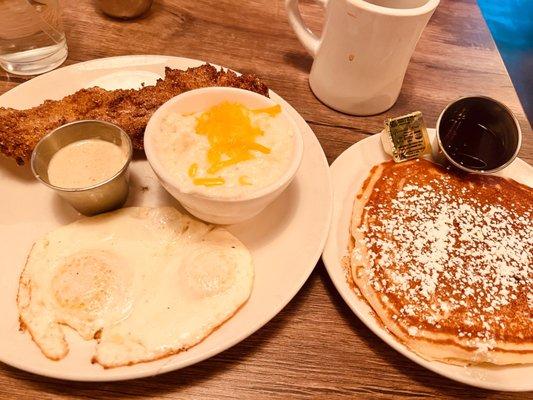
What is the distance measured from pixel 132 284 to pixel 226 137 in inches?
23.2

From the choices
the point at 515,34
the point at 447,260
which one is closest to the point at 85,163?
the point at 447,260

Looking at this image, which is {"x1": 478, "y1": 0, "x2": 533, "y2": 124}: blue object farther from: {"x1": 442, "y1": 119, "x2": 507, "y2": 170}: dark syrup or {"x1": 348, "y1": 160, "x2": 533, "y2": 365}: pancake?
{"x1": 348, "y1": 160, "x2": 533, "y2": 365}: pancake

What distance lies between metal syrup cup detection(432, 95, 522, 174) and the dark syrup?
0.02 meters

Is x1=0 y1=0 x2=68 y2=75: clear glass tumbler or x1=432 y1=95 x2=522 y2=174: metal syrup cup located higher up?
x1=432 y1=95 x2=522 y2=174: metal syrup cup

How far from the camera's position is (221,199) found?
4.59 ft

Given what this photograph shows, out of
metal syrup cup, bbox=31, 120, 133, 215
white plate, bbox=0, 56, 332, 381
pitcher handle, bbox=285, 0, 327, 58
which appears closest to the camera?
white plate, bbox=0, 56, 332, 381

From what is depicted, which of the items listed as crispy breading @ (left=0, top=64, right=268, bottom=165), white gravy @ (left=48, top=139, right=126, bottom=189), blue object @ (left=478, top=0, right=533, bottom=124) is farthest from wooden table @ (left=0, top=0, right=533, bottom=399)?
blue object @ (left=478, top=0, right=533, bottom=124)

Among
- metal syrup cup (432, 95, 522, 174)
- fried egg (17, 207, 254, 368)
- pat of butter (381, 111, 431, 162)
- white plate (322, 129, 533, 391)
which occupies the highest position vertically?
metal syrup cup (432, 95, 522, 174)

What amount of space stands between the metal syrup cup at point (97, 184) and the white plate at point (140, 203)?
0.11 m

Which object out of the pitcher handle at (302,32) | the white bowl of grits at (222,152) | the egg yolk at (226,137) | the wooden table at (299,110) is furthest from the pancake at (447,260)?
the pitcher handle at (302,32)

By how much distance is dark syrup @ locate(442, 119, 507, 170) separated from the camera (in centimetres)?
193

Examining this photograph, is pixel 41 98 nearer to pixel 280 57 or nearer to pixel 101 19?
pixel 101 19

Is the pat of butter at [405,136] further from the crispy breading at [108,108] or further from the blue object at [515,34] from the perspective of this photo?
the blue object at [515,34]

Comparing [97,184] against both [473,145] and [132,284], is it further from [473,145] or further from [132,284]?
[473,145]
